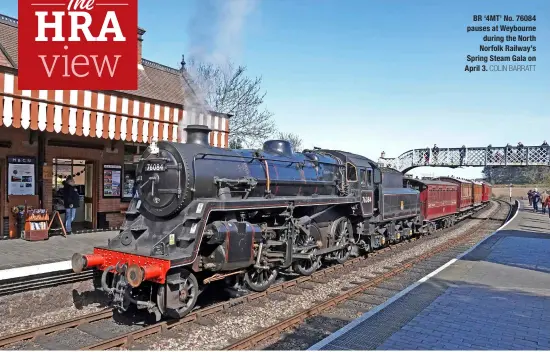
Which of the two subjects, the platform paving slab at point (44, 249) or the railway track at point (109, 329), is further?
the platform paving slab at point (44, 249)

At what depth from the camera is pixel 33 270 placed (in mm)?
7902

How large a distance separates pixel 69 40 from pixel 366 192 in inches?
347

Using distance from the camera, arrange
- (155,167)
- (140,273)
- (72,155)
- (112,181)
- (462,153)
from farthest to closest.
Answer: (462,153)
(112,181)
(72,155)
(155,167)
(140,273)

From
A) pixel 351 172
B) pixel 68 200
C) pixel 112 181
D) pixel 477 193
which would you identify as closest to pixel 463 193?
pixel 477 193

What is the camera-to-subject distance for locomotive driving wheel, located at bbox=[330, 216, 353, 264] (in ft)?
36.0

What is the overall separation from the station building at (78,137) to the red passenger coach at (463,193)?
1727 cm

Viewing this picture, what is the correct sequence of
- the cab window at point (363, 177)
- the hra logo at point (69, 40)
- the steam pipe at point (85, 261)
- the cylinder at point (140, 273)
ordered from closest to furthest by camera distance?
1. the cylinder at point (140, 273)
2. the steam pipe at point (85, 261)
3. the hra logo at point (69, 40)
4. the cab window at point (363, 177)

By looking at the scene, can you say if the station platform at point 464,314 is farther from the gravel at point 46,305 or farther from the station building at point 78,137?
the station building at point 78,137

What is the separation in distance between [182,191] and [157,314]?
194 cm

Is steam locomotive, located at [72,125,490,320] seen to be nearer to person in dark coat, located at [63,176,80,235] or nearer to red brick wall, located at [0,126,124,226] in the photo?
person in dark coat, located at [63,176,80,235]

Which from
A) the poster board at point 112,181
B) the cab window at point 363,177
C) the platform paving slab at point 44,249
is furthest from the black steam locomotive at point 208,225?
the poster board at point 112,181

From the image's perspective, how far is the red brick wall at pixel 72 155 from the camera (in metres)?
10.9

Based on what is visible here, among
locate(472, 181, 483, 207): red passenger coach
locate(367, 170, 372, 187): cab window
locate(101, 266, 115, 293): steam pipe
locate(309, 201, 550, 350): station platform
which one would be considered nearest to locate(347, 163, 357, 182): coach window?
locate(367, 170, 372, 187): cab window

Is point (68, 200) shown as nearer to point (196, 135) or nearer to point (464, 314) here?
point (196, 135)
